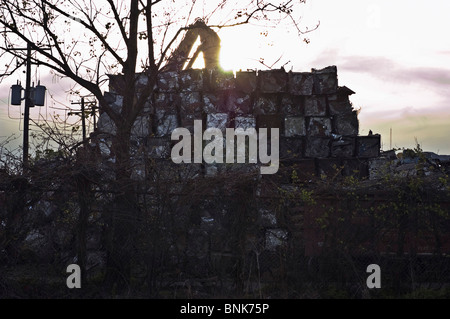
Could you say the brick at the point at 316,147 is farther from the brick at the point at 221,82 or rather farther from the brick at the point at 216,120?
the brick at the point at 221,82

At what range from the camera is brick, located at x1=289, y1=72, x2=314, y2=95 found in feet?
62.8

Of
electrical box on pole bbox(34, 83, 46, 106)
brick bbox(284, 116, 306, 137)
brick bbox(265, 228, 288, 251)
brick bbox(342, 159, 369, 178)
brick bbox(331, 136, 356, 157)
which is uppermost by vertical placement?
electrical box on pole bbox(34, 83, 46, 106)

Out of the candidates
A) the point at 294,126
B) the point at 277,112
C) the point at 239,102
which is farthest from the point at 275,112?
the point at 239,102

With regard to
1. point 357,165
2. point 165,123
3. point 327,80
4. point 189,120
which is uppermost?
point 327,80

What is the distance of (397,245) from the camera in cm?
833

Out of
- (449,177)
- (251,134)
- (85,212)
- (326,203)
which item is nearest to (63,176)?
(85,212)

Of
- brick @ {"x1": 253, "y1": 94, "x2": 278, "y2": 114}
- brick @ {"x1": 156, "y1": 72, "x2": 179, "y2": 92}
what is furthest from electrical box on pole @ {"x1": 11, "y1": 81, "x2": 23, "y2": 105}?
brick @ {"x1": 253, "y1": 94, "x2": 278, "y2": 114}

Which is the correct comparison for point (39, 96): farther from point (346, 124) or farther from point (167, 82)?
point (346, 124)

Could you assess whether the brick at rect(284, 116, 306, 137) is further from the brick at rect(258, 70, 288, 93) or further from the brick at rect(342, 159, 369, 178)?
the brick at rect(342, 159, 369, 178)

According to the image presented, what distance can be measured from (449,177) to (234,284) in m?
3.99

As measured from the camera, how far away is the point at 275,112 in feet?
62.5

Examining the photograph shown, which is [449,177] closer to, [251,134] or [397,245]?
[397,245]

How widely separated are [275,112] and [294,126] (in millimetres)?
864
